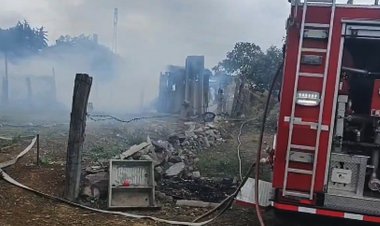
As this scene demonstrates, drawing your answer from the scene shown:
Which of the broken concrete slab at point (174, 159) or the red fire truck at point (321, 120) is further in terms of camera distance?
the broken concrete slab at point (174, 159)

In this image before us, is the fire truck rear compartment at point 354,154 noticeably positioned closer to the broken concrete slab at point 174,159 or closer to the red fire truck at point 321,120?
the red fire truck at point 321,120

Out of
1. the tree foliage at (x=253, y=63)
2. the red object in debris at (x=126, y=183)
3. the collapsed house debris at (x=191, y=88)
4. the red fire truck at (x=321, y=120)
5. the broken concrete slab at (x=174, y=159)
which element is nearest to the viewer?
the red fire truck at (x=321, y=120)

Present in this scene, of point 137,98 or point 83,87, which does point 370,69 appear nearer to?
point 83,87

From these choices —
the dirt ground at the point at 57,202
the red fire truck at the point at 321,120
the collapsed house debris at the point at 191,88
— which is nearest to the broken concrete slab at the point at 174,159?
the dirt ground at the point at 57,202

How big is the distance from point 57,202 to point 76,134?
93 cm

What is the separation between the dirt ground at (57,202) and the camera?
561 cm

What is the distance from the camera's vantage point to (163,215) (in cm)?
605

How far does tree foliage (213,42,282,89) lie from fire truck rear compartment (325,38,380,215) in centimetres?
1224

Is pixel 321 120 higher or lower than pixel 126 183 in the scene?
higher

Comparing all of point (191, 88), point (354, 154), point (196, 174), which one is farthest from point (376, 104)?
point (191, 88)

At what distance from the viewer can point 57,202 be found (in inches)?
246

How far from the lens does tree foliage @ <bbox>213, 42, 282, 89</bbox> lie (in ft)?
65.7

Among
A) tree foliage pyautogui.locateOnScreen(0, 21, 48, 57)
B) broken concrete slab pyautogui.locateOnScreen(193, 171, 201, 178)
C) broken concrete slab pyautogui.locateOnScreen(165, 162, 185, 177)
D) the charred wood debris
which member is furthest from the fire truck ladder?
tree foliage pyautogui.locateOnScreen(0, 21, 48, 57)

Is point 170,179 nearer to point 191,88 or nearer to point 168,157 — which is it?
point 168,157
